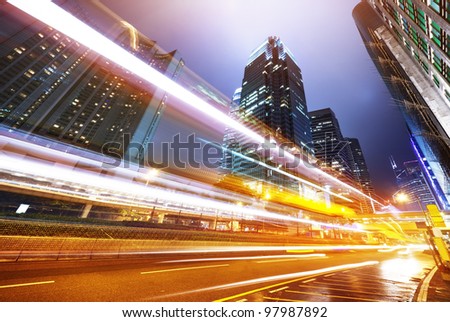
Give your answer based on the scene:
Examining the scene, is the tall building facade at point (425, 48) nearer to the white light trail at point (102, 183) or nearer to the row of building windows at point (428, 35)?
the row of building windows at point (428, 35)

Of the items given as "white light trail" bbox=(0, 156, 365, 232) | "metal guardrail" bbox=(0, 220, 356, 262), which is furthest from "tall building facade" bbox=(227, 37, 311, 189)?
"metal guardrail" bbox=(0, 220, 356, 262)

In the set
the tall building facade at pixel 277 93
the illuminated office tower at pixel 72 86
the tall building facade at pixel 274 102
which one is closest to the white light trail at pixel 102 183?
the tall building facade at pixel 274 102

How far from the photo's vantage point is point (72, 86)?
9531 cm

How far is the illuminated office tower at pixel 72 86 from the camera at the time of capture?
74062 mm

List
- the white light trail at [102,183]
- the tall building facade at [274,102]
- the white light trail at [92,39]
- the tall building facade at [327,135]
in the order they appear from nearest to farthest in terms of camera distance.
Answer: the white light trail at [92,39] → the white light trail at [102,183] → the tall building facade at [274,102] → the tall building facade at [327,135]

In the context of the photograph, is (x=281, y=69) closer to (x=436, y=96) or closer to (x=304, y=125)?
(x=304, y=125)

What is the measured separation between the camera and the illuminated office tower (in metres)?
74.1

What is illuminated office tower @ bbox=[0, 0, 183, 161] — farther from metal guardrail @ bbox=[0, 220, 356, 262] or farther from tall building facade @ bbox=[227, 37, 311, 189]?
metal guardrail @ bbox=[0, 220, 356, 262]

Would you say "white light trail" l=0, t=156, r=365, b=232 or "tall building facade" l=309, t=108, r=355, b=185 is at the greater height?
"tall building facade" l=309, t=108, r=355, b=185

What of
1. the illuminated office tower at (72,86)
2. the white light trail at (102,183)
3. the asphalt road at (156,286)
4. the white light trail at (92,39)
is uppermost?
the illuminated office tower at (72,86)

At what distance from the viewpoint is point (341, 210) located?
138 feet

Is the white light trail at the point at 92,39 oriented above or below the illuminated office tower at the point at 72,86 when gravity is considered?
below
